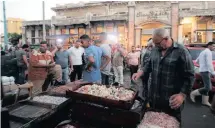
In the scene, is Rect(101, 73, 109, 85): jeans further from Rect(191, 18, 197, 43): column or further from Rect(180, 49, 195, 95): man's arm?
Rect(191, 18, 197, 43): column

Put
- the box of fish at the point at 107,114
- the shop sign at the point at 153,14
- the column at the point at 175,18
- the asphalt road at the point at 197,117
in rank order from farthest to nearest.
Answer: the shop sign at the point at 153,14
the column at the point at 175,18
the asphalt road at the point at 197,117
the box of fish at the point at 107,114

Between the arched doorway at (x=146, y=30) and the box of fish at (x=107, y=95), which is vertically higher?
the arched doorway at (x=146, y=30)

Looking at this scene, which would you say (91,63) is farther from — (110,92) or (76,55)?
(76,55)

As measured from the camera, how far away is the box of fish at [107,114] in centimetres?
298

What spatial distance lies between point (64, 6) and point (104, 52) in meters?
33.1

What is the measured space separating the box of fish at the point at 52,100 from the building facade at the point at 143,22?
2301 cm

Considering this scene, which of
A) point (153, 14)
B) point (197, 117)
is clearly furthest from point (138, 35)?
point (197, 117)

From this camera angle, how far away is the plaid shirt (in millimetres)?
3457

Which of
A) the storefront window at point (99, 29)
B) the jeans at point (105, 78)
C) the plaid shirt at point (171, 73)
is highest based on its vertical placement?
the storefront window at point (99, 29)

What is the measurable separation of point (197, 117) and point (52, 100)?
420 centimetres

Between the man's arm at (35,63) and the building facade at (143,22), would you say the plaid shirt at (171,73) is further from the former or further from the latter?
the building facade at (143,22)

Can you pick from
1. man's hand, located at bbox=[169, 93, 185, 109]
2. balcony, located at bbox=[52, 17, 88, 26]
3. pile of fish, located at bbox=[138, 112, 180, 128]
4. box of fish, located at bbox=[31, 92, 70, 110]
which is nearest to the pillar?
balcony, located at bbox=[52, 17, 88, 26]

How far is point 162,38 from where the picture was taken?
3510 millimetres

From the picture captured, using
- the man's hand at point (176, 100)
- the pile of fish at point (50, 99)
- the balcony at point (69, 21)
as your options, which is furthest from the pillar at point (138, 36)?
the man's hand at point (176, 100)
